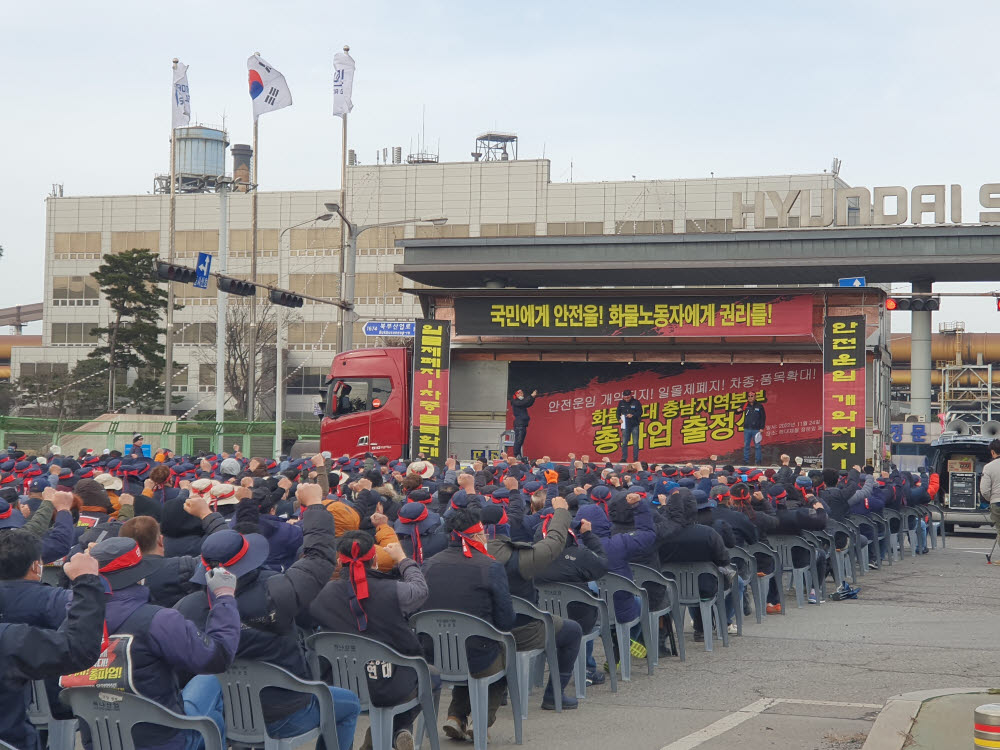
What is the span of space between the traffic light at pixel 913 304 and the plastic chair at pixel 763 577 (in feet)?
52.4

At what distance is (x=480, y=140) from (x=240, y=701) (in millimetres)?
73228

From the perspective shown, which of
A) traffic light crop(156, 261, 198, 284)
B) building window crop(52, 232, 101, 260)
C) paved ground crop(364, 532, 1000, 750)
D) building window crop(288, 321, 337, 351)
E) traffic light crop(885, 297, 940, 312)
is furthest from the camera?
building window crop(52, 232, 101, 260)

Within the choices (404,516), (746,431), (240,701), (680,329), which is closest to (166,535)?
(404,516)

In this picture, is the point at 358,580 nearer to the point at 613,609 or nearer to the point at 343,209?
the point at 613,609

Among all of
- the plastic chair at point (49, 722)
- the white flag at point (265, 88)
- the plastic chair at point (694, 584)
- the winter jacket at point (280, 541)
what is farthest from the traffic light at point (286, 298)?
the plastic chair at point (49, 722)

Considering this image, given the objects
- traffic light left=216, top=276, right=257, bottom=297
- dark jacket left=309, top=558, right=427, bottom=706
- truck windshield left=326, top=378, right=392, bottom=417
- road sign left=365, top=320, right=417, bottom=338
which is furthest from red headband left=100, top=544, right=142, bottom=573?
truck windshield left=326, top=378, right=392, bottom=417

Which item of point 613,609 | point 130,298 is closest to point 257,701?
point 613,609

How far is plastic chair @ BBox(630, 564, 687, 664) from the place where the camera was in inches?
426

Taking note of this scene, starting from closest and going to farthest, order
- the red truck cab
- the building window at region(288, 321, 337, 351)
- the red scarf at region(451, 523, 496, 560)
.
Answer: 1. the red scarf at region(451, 523, 496, 560)
2. the red truck cab
3. the building window at region(288, 321, 337, 351)

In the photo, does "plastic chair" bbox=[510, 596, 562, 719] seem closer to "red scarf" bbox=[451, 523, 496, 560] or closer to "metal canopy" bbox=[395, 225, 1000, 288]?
"red scarf" bbox=[451, 523, 496, 560]

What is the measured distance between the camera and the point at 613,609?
10219mm

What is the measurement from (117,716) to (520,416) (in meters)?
29.0

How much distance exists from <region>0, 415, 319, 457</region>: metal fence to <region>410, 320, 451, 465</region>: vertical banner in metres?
4.78

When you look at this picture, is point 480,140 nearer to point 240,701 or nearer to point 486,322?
point 486,322
